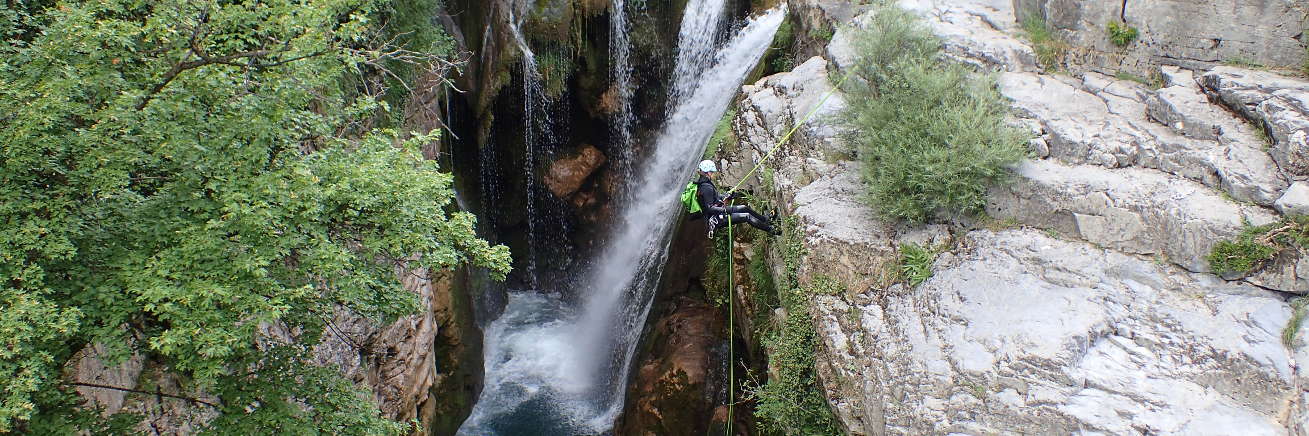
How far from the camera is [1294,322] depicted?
5.52 m

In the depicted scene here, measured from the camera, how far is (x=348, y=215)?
205 inches

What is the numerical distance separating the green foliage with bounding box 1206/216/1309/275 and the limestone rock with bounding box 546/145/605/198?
11.8 metres

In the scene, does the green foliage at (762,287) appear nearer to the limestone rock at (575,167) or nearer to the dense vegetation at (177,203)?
the dense vegetation at (177,203)

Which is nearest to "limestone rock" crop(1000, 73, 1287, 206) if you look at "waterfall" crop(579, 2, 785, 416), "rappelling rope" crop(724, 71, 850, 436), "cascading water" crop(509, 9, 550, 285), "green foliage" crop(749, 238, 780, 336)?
"rappelling rope" crop(724, 71, 850, 436)

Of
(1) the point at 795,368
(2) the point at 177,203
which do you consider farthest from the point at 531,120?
(2) the point at 177,203

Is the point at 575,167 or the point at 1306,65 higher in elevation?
the point at 1306,65

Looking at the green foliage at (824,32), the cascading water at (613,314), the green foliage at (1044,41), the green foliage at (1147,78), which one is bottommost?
the cascading water at (613,314)

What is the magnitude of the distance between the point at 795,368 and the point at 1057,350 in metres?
2.54

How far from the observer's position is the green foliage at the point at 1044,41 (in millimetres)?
8336

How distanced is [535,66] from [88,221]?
1030cm

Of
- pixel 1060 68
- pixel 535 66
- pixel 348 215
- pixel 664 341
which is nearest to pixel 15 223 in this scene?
pixel 348 215

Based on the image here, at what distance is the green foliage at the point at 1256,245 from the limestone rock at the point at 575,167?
38.6ft

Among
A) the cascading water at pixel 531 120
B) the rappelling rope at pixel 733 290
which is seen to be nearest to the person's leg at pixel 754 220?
the rappelling rope at pixel 733 290

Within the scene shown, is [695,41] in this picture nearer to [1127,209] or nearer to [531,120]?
[531,120]
